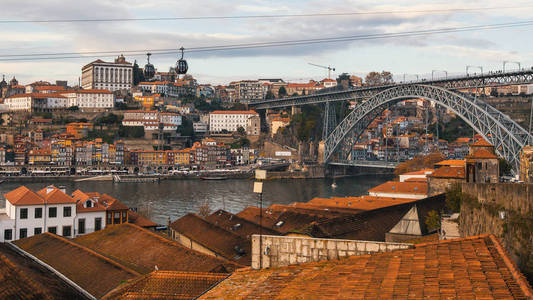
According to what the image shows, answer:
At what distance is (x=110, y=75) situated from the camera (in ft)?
246

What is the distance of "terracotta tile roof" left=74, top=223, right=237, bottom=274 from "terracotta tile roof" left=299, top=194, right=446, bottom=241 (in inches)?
63.0

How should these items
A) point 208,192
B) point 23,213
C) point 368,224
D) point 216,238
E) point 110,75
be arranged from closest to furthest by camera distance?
point 368,224 < point 216,238 < point 23,213 < point 208,192 < point 110,75

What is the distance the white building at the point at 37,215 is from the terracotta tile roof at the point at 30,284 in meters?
5.24

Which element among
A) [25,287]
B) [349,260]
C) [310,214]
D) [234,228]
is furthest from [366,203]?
[349,260]

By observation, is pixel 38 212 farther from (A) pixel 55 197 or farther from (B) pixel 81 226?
(B) pixel 81 226

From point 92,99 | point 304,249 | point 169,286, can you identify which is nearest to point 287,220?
point 169,286

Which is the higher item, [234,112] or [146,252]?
→ [234,112]

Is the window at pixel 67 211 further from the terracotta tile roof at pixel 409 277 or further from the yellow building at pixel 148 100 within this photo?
the yellow building at pixel 148 100

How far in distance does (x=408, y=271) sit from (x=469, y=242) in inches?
23.2

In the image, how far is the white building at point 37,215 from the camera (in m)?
13.5

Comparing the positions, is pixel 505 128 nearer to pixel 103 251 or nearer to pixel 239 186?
pixel 239 186

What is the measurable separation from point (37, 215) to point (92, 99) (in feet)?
184

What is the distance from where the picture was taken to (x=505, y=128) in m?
28.1

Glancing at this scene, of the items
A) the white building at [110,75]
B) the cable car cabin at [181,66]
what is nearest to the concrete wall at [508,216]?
the cable car cabin at [181,66]
